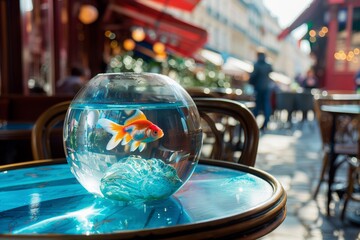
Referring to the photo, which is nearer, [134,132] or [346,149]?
[134,132]

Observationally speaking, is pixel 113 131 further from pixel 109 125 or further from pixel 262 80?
pixel 262 80

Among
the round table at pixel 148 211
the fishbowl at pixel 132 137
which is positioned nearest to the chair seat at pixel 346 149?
the round table at pixel 148 211

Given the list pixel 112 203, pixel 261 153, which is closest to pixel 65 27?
pixel 261 153

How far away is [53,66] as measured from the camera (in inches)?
261

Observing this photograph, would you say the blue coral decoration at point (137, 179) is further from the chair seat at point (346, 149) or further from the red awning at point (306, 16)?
the red awning at point (306, 16)

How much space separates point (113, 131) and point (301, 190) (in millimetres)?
3335

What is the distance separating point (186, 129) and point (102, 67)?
9194 millimetres

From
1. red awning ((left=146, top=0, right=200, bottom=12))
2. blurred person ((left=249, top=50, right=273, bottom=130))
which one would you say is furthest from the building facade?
red awning ((left=146, top=0, right=200, bottom=12))

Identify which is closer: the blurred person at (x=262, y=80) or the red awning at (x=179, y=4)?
the red awning at (x=179, y=4)

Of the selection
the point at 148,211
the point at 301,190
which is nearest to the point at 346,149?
the point at 301,190

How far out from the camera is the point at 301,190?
3832 millimetres

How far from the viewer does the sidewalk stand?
2719mm

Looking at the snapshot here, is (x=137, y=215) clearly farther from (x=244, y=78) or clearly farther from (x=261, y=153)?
(x=244, y=78)

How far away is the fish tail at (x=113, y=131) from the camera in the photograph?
79 cm
